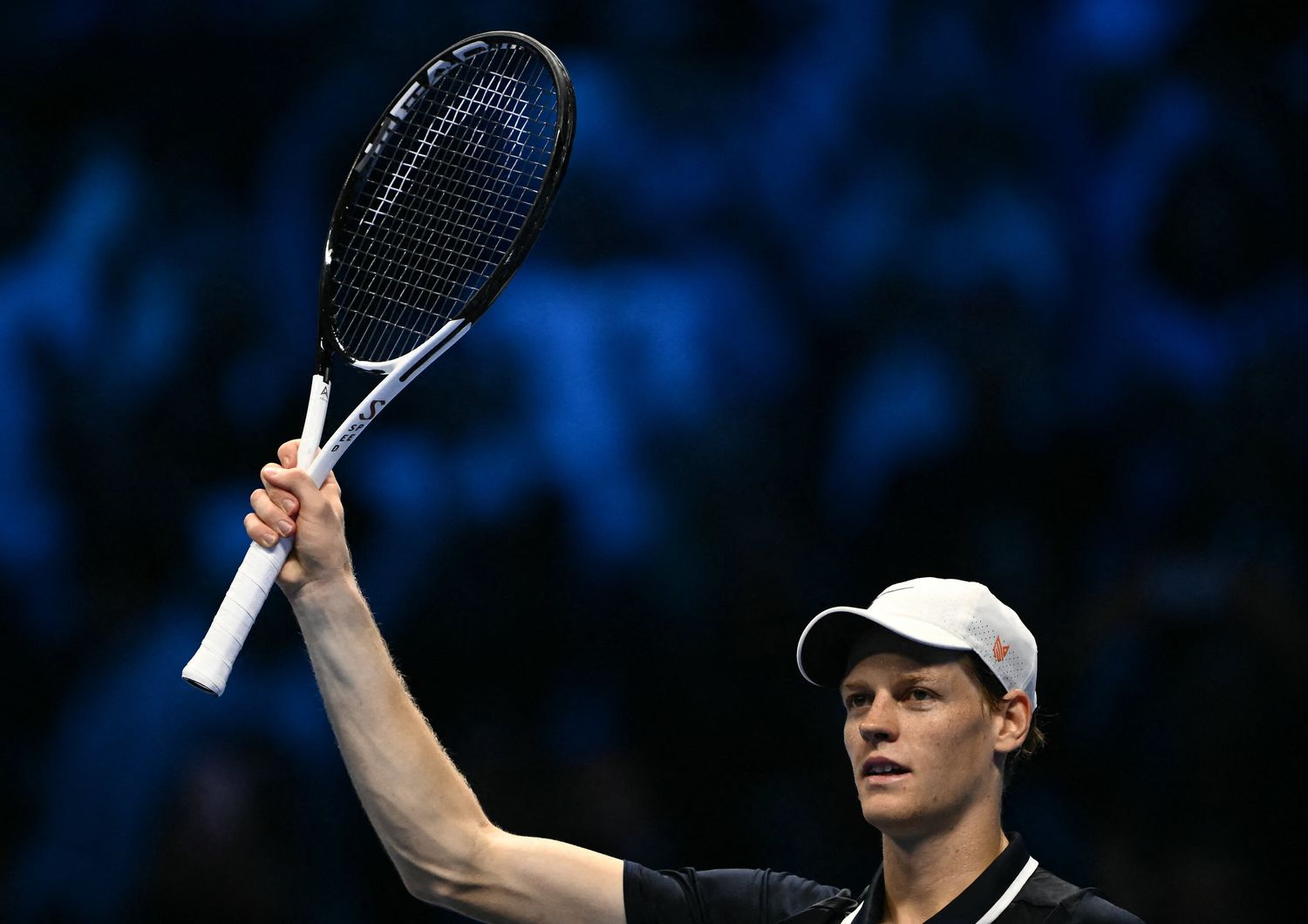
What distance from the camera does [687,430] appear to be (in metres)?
3.96

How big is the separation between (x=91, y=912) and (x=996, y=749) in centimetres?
262

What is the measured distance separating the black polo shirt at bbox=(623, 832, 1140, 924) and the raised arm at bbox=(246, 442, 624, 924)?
0.05 meters

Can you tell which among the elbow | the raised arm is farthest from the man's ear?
the elbow

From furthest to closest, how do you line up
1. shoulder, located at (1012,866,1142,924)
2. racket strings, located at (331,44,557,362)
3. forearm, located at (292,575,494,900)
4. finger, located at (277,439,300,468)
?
racket strings, located at (331,44,557,362) < finger, located at (277,439,300,468) < forearm, located at (292,575,494,900) < shoulder, located at (1012,866,1142,924)

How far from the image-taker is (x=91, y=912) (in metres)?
3.75

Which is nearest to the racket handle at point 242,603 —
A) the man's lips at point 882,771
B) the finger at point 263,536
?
the finger at point 263,536

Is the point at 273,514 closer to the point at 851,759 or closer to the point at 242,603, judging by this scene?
the point at 242,603

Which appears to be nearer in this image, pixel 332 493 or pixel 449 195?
pixel 332 493

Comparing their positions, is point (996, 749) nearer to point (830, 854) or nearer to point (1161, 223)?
point (830, 854)

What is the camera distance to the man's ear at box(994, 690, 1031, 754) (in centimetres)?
197

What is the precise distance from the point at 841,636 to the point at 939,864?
0.31 metres

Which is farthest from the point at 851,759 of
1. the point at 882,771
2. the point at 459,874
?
the point at 459,874

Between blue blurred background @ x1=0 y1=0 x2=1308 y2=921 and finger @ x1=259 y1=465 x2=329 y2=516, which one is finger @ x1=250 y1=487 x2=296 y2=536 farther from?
blue blurred background @ x1=0 y1=0 x2=1308 y2=921

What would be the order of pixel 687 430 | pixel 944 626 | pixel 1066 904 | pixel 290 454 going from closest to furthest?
pixel 1066 904
pixel 944 626
pixel 290 454
pixel 687 430
